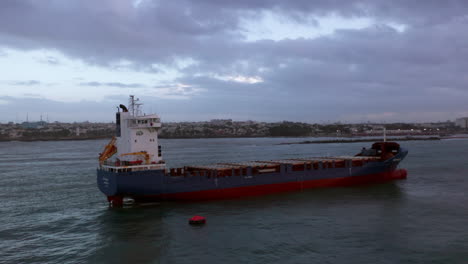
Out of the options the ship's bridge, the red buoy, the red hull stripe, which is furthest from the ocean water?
the ship's bridge

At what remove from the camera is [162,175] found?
92.7 feet

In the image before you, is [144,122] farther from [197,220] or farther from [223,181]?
[197,220]

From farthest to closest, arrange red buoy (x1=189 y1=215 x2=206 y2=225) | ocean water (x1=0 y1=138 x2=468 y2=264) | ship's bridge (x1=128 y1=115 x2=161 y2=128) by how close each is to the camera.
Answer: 1. ship's bridge (x1=128 y1=115 x2=161 y2=128)
2. red buoy (x1=189 y1=215 x2=206 y2=225)
3. ocean water (x1=0 y1=138 x2=468 y2=264)

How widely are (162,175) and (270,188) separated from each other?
33.0 feet

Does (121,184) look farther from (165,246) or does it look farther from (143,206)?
(165,246)

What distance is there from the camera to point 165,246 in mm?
20406

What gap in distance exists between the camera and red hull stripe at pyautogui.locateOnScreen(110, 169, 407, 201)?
29.2 m

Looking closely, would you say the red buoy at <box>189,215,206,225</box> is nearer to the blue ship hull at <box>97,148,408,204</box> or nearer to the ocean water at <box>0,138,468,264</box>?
the ocean water at <box>0,138,468,264</box>

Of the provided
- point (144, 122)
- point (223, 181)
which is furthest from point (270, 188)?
point (144, 122)

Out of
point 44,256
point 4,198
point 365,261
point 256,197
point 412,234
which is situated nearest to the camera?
point 365,261

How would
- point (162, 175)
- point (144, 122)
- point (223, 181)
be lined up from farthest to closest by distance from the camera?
point (223, 181), point (144, 122), point (162, 175)

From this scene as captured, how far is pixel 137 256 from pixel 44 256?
4.69 m

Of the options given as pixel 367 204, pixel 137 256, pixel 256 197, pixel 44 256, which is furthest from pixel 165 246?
pixel 367 204

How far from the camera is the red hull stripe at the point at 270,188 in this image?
95.9 feet
